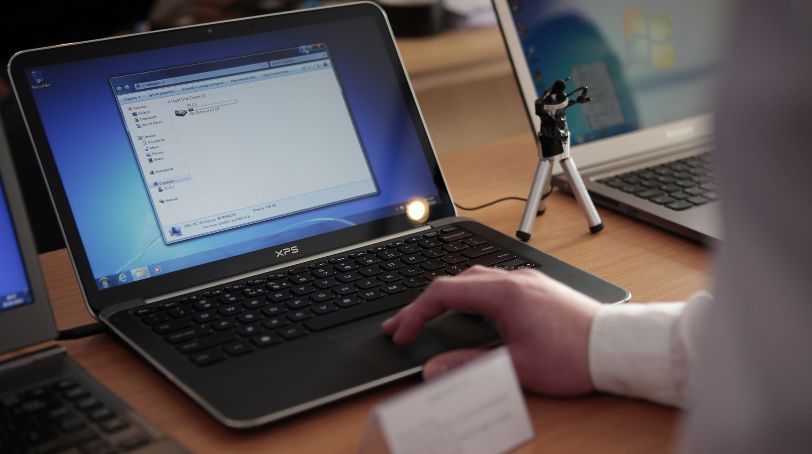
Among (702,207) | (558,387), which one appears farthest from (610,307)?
(702,207)

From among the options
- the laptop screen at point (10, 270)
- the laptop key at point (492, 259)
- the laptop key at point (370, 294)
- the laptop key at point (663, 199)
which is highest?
the laptop screen at point (10, 270)

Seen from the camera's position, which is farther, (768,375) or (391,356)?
(391,356)

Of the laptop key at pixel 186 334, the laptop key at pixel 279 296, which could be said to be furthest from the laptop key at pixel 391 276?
the laptop key at pixel 186 334

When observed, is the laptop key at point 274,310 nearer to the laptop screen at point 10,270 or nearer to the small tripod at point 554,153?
the laptop screen at point 10,270

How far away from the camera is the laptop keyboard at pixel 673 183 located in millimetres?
1300

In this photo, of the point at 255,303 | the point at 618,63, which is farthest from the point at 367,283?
the point at 618,63

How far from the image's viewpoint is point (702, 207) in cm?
128

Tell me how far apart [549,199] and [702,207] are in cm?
23

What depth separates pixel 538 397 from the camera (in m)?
0.88

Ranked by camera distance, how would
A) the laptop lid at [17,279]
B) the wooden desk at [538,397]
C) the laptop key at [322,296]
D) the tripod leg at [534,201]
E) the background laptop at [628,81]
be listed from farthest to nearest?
the background laptop at [628,81]
the tripod leg at [534,201]
the laptop key at [322,296]
the laptop lid at [17,279]
the wooden desk at [538,397]

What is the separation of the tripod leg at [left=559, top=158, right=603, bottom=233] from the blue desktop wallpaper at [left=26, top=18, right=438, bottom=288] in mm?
213

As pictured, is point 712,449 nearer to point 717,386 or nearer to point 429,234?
point 717,386

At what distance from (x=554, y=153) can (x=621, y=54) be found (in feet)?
1.11

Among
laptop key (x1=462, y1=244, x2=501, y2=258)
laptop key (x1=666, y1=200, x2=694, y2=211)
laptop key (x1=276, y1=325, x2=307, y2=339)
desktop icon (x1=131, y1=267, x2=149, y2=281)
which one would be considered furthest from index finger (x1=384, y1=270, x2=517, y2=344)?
laptop key (x1=666, y1=200, x2=694, y2=211)
